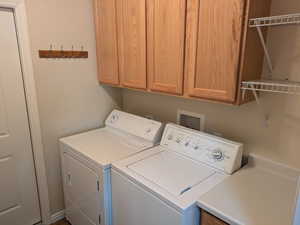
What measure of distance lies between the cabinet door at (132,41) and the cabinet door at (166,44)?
0.23ft

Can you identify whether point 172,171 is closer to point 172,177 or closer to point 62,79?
point 172,177

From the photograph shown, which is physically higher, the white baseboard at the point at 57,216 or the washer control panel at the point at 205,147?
the washer control panel at the point at 205,147

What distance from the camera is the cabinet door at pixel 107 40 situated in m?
1.95

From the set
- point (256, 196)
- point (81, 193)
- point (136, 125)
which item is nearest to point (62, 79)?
point (136, 125)

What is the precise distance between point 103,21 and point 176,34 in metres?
0.88

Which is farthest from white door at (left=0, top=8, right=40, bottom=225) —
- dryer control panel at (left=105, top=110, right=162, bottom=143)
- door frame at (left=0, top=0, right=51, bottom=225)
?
dryer control panel at (left=105, top=110, right=162, bottom=143)

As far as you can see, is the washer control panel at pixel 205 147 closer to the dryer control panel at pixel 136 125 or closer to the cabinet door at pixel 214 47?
the dryer control panel at pixel 136 125

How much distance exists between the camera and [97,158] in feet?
5.58

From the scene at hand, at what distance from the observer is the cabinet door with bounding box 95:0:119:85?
1.95 meters

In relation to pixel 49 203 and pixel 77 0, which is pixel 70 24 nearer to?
pixel 77 0

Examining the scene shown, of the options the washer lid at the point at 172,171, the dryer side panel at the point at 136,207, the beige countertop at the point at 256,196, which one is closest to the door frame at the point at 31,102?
the dryer side panel at the point at 136,207

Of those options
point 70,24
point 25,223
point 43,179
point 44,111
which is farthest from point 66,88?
point 25,223

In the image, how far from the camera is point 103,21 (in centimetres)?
205

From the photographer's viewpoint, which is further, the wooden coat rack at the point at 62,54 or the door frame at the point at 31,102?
the wooden coat rack at the point at 62,54
